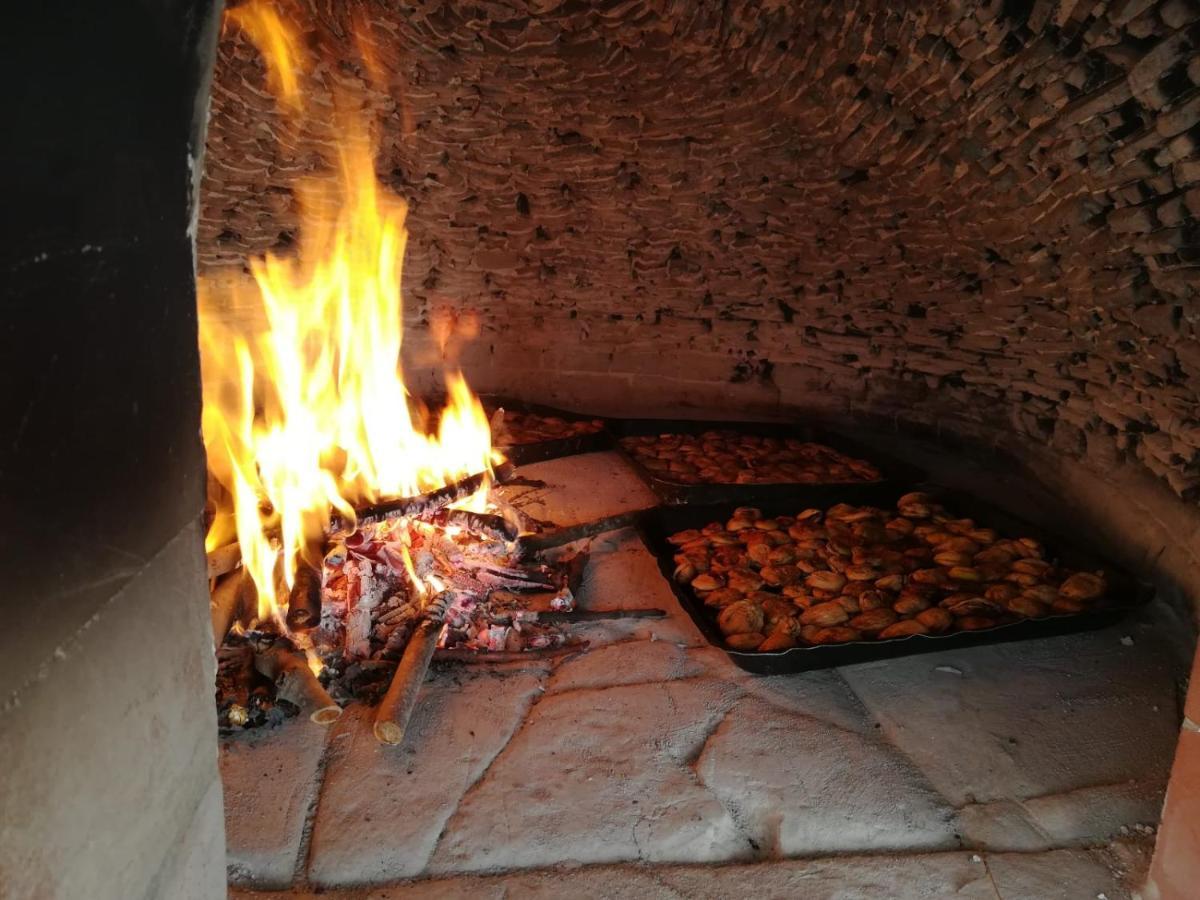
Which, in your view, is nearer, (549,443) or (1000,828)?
(1000,828)

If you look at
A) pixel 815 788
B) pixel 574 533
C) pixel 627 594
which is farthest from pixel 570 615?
pixel 815 788

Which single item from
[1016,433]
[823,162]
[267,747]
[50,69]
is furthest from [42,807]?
[1016,433]

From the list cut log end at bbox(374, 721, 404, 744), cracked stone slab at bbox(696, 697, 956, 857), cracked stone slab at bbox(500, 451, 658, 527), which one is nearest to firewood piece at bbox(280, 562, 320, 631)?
cut log end at bbox(374, 721, 404, 744)

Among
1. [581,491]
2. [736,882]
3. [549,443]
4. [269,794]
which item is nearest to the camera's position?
[736,882]

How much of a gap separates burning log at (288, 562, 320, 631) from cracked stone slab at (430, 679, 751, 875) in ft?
2.77

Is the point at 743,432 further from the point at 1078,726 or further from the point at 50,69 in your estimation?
the point at 50,69

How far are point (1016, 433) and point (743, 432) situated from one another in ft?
4.51

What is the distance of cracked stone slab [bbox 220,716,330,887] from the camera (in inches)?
68.8

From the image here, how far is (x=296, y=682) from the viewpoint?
2234mm

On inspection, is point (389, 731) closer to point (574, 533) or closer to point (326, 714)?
point (326, 714)

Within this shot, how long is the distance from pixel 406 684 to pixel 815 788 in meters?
1.15

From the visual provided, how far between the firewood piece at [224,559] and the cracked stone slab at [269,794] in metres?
0.60

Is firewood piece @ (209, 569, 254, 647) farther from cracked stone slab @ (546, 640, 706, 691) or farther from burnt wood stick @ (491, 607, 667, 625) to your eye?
cracked stone slab @ (546, 640, 706, 691)

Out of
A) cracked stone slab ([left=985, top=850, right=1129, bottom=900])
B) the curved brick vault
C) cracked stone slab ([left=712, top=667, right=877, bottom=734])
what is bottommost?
cracked stone slab ([left=712, top=667, right=877, bottom=734])
